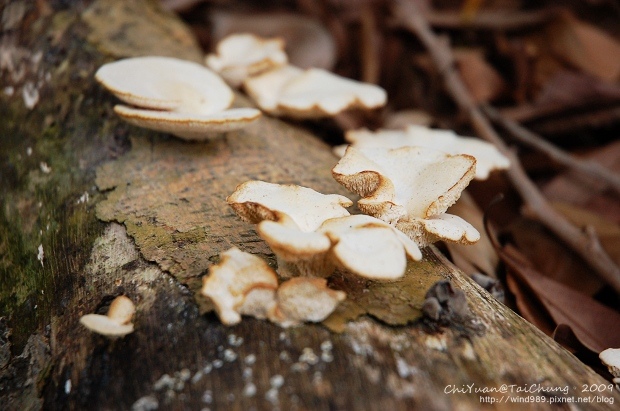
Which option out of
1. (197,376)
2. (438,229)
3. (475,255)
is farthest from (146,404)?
(475,255)

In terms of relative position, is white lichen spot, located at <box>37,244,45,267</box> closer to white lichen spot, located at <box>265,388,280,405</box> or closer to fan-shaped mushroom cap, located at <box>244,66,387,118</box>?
white lichen spot, located at <box>265,388,280,405</box>

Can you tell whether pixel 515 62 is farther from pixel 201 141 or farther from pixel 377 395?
pixel 377 395

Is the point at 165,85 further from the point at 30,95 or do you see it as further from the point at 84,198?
the point at 30,95

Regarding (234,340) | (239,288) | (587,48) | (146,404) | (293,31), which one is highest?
(587,48)

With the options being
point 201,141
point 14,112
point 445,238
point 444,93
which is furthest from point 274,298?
point 444,93

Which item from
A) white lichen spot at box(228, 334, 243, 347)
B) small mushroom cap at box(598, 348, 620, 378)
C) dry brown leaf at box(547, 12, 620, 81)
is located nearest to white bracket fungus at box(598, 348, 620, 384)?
small mushroom cap at box(598, 348, 620, 378)

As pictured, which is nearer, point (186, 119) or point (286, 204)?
point (286, 204)

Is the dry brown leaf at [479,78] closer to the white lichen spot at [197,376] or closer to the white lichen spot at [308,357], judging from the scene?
the white lichen spot at [308,357]
